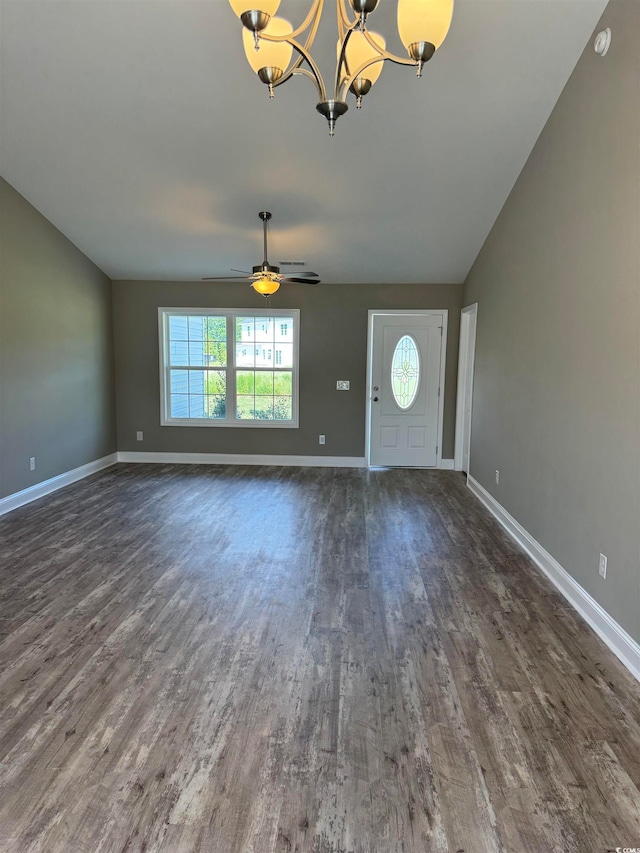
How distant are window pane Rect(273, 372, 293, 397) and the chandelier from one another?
447 centimetres

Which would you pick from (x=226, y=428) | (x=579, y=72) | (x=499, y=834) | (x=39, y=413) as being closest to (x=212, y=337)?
(x=226, y=428)

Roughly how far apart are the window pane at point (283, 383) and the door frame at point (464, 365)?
2.29m

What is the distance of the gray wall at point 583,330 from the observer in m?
2.34

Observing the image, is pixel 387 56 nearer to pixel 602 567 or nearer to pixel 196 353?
pixel 602 567

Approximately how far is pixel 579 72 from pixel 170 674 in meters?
4.14

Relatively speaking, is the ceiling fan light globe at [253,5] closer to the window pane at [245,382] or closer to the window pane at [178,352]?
the window pane at [245,382]

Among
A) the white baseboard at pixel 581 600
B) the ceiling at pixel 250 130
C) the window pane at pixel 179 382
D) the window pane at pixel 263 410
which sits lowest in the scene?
the white baseboard at pixel 581 600

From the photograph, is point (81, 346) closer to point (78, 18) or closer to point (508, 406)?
point (78, 18)

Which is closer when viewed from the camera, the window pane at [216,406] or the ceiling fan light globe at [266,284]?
the ceiling fan light globe at [266,284]

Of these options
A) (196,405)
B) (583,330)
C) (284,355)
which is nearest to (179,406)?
(196,405)

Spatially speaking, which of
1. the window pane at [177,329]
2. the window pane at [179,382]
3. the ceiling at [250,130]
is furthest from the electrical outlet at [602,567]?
the window pane at [177,329]

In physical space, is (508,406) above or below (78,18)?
below

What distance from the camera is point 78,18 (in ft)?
9.34

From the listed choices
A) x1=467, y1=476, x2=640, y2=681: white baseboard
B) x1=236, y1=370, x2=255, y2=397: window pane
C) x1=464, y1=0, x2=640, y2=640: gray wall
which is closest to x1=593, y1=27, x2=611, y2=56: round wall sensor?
x1=464, y1=0, x2=640, y2=640: gray wall
